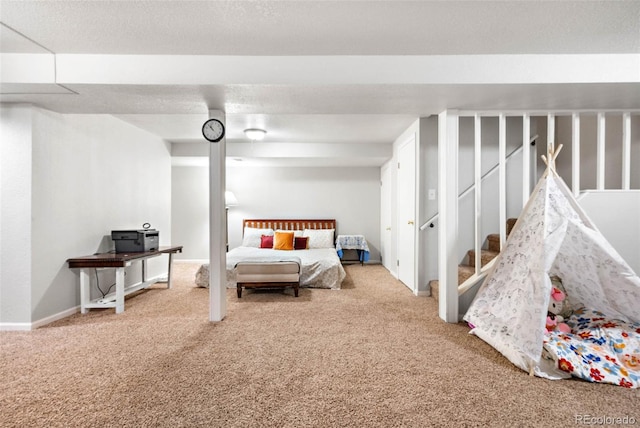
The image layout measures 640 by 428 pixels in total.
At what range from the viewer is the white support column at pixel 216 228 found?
298 cm

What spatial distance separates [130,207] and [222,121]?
7.25 feet

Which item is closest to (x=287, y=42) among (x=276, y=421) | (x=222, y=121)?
(x=222, y=121)

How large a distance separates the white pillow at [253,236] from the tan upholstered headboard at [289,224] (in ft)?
1.29

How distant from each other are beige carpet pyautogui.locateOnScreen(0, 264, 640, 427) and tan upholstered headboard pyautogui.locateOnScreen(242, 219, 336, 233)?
11.2 feet

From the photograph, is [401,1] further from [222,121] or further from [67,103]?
[67,103]

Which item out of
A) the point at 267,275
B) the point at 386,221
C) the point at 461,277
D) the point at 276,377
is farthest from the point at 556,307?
the point at 386,221

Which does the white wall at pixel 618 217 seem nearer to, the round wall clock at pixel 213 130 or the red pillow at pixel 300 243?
the round wall clock at pixel 213 130

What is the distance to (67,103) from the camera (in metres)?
2.83

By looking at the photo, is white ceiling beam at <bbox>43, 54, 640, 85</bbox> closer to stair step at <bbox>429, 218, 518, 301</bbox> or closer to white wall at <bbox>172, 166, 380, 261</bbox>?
stair step at <bbox>429, 218, 518, 301</bbox>

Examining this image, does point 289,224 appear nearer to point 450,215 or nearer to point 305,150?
point 305,150

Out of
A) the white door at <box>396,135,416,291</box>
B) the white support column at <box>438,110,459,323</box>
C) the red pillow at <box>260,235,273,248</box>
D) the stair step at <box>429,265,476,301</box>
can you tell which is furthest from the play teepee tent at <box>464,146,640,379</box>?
the red pillow at <box>260,235,273,248</box>

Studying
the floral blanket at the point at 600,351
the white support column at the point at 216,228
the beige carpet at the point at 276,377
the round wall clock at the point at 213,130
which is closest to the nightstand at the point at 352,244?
the beige carpet at the point at 276,377

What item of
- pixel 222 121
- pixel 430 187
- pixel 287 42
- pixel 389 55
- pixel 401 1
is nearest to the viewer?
pixel 401 1

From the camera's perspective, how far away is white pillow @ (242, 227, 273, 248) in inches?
232
